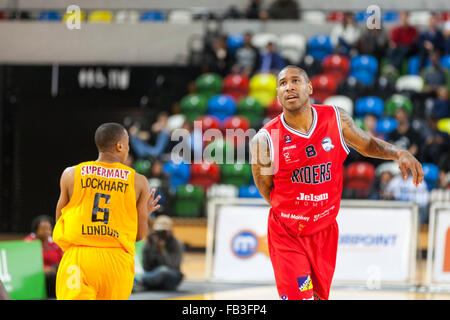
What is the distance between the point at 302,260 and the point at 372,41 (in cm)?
1280

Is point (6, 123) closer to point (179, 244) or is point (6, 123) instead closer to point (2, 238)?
point (2, 238)

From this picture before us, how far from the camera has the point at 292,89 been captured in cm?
514

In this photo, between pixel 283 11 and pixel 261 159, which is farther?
pixel 283 11

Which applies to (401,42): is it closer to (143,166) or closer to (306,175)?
(143,166)

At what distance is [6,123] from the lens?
17.9 m

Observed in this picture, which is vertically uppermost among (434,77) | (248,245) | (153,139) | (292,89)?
(434,77)

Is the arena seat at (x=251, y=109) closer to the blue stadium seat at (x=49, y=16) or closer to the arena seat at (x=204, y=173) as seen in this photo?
the arena seat at (x=204, y=173)

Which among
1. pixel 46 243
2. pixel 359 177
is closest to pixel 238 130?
pixel 359 177

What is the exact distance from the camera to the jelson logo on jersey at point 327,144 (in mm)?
5184

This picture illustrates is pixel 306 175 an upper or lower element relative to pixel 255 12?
lower

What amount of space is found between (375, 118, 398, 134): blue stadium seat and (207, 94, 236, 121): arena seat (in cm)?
327

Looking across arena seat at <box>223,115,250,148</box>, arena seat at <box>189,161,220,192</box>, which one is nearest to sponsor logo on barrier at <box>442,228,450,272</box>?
arena seat at <box>189,161,220,192</box>

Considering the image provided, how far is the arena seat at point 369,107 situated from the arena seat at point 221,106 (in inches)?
109
